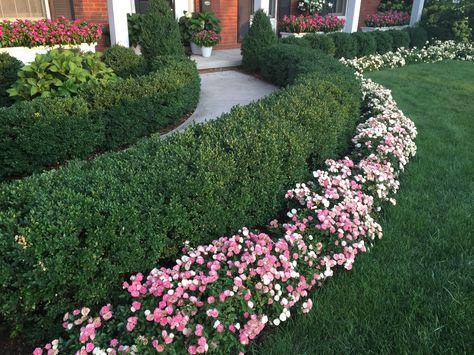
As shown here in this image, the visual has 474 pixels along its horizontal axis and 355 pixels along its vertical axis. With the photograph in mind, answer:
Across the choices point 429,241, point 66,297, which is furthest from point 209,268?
point 429,241

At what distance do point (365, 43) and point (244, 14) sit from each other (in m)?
3.85

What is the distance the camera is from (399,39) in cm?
1285

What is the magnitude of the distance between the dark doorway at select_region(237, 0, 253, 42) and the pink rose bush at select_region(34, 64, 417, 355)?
10.2 metres

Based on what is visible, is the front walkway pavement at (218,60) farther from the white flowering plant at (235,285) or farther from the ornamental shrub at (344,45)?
the white flowering plant at (235,285)

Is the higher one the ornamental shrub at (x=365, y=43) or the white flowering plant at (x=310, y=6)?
the white flowering plant at (x=310, y=6)

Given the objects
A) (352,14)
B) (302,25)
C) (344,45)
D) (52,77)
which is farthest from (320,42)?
(52,77)

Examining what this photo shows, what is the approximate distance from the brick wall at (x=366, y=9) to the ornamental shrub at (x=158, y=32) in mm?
10796

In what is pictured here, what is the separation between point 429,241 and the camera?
331cm

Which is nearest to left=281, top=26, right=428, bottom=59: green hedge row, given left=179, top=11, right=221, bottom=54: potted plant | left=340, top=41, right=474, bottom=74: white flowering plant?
left=340, top=41, right=474, bottom=74: white flowering plant

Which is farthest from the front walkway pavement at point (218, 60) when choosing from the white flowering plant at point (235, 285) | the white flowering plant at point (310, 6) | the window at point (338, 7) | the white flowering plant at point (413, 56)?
the white flowering plant at point (235, 285)

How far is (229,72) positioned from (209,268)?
769 centimetres

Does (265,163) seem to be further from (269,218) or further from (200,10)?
(200,10)

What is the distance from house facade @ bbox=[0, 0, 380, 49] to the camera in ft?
30.0

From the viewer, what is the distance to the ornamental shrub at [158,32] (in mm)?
7586
